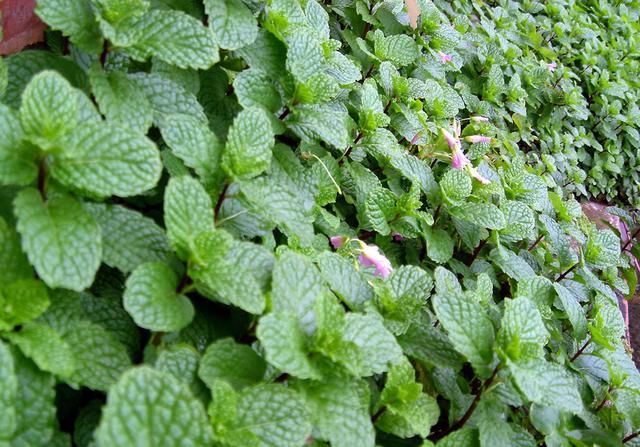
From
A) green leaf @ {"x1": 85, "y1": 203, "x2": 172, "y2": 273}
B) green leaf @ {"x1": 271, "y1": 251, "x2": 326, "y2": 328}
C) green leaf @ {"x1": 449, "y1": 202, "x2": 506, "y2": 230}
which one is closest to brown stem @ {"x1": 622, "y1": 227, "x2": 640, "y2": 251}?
green leaf @ {"x1": 449, "y1": 202, "x2": 506, "y2": 230}

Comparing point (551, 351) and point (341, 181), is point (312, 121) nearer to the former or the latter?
point (341, 181)

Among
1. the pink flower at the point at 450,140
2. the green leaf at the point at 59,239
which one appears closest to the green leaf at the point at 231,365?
the green leaf at the point at 59,239

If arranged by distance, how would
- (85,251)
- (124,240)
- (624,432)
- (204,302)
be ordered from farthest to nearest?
(624,432), (204,302), (124,240), (85,251)

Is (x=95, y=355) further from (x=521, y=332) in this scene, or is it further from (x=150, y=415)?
(x=521, y=332)

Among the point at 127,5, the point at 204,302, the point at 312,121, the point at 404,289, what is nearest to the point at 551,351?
the point at 404,289

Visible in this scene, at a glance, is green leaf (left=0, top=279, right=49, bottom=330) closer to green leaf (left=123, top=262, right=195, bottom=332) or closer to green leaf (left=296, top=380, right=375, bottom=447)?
green leaf (left=123, top=262, right=195, bottom=332)

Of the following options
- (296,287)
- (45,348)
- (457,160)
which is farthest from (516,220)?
(45,348)
